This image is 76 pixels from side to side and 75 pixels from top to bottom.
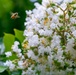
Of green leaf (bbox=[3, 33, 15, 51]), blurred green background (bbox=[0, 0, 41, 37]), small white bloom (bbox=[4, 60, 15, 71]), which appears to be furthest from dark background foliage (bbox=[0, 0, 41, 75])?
small white bloom (bbox=[4, 60, 15, 71])

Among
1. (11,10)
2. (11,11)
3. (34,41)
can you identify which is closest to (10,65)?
(34,41)

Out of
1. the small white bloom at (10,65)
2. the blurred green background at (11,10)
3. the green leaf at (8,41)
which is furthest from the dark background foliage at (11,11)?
the small white bloom at (10,65)

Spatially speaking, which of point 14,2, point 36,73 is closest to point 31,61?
point 36,73

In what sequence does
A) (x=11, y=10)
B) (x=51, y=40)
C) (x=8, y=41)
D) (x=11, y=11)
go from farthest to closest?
(x=11, y=10)
(x=11, y=11)
(x=8, y=41)
(x=51, y=40)

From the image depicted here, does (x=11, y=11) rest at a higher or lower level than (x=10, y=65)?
higher

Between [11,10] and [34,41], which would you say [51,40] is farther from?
[11,10]

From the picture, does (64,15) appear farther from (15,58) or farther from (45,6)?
(15,58)
